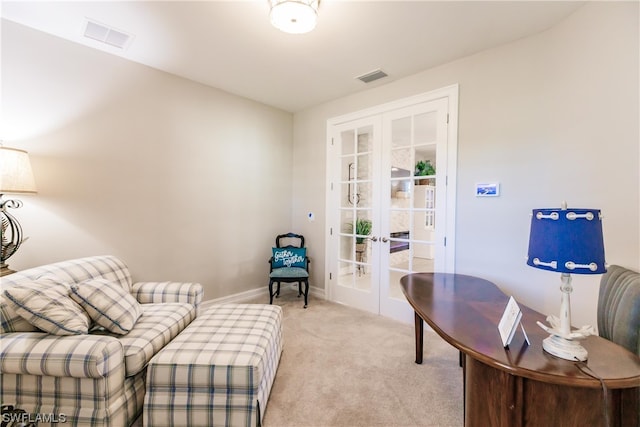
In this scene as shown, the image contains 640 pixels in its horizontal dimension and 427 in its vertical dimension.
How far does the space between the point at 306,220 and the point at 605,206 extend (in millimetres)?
3221

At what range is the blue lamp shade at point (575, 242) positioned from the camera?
1042mm

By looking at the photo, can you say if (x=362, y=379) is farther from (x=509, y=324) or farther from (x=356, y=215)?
(x=356, y=215)

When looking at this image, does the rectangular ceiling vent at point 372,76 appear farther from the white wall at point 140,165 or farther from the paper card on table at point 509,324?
the paper card on table at point 509,324

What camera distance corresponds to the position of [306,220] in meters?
4.19

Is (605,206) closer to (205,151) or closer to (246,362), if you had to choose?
(246,362)

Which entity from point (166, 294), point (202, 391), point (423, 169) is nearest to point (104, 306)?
point (166, 294)

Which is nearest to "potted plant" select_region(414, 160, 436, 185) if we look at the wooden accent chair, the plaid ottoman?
the wooden accent chair

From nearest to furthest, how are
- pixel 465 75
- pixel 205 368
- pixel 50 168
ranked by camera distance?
pixel 205 368 < pixel 50 168 < pixel 465 75

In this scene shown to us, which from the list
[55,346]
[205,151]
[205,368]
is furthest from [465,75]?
[55,346]

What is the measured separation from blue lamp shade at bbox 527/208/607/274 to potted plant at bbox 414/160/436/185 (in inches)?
76.6

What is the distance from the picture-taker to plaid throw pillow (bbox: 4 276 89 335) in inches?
57.1

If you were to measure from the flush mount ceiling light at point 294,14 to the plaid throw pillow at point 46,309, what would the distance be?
2255mm

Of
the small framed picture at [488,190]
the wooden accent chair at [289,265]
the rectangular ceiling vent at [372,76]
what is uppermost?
the rectangular ceiling vent at [372,76]

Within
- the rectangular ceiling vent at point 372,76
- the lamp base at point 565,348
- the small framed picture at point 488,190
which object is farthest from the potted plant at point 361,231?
the lamp base at point 565,348
